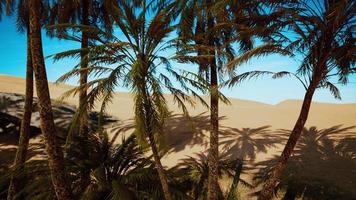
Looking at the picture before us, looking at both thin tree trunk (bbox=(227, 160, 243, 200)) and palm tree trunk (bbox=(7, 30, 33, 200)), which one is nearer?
thin tree trunk (bbox=(227, 160, 243, 200))

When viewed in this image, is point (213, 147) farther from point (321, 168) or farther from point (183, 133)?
point (183, 133)

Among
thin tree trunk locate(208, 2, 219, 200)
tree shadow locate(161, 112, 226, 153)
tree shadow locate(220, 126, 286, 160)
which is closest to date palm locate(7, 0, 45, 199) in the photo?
Result: tree shadow locate(161, 112, 226, 153)

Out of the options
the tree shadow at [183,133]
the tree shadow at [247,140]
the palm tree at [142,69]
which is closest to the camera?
the palm tree at [142,69]

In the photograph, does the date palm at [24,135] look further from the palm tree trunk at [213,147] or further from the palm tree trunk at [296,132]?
the palm tree trunk at [296,132]

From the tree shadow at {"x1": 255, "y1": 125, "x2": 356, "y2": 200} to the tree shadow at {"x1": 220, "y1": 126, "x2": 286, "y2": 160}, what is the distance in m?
1.12

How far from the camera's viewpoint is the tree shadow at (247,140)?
50.5ft

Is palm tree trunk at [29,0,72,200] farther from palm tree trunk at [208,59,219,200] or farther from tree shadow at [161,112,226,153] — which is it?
tree shadow at [161,112,226,153]

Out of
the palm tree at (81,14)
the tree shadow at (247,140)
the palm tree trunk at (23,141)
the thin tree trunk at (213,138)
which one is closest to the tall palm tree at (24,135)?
the palm tree trunk at (23,141)

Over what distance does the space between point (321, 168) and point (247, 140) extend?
4220 millimetres

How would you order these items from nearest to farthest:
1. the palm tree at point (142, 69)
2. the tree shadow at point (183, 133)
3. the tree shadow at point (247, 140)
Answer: the palm tree at point (142, 69), the tree shadow at point (247, 140), the tree shadow at point (183, 133)

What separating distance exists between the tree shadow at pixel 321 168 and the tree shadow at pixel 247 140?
3.68 feet

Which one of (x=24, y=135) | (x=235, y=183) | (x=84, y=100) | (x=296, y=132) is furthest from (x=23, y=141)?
(x=296, y=132)

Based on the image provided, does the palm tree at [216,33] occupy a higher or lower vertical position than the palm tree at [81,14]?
lower

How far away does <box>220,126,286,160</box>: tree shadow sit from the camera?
15.4 m
